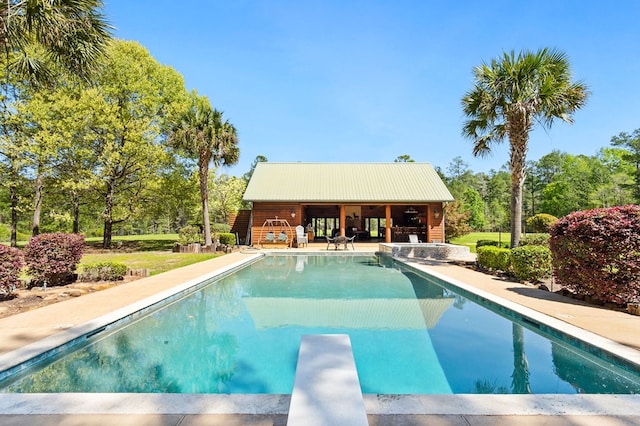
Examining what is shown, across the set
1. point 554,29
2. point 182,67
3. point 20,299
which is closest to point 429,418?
point 20,299

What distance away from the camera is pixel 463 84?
36.7ft

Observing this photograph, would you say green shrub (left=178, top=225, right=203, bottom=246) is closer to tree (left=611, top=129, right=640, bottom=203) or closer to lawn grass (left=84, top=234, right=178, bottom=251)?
lawn grass (left=84, top=234, right=178, bottom=251)

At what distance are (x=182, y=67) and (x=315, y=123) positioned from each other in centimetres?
976

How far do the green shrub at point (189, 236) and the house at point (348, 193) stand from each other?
3466mm

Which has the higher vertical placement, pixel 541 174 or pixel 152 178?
pixel 541 174

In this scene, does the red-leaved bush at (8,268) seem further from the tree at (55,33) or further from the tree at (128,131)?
the tree at (128,131)

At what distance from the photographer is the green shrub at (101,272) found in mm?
7727

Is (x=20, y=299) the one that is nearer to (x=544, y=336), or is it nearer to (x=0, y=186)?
(x=544, y=336)

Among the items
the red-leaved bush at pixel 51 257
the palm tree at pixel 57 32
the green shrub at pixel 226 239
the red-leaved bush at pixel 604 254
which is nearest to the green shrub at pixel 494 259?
the red-leaved bush at pixel 604 254

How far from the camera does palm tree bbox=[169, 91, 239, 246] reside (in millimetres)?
16031

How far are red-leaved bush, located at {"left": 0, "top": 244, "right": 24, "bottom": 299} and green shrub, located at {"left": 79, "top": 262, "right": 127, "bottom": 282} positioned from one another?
176 centimetres

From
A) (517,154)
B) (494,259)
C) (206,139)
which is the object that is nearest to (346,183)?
(206,139)

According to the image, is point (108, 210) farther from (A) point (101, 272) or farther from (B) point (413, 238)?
(B) point (413, 238)

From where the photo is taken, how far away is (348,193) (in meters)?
19.8
